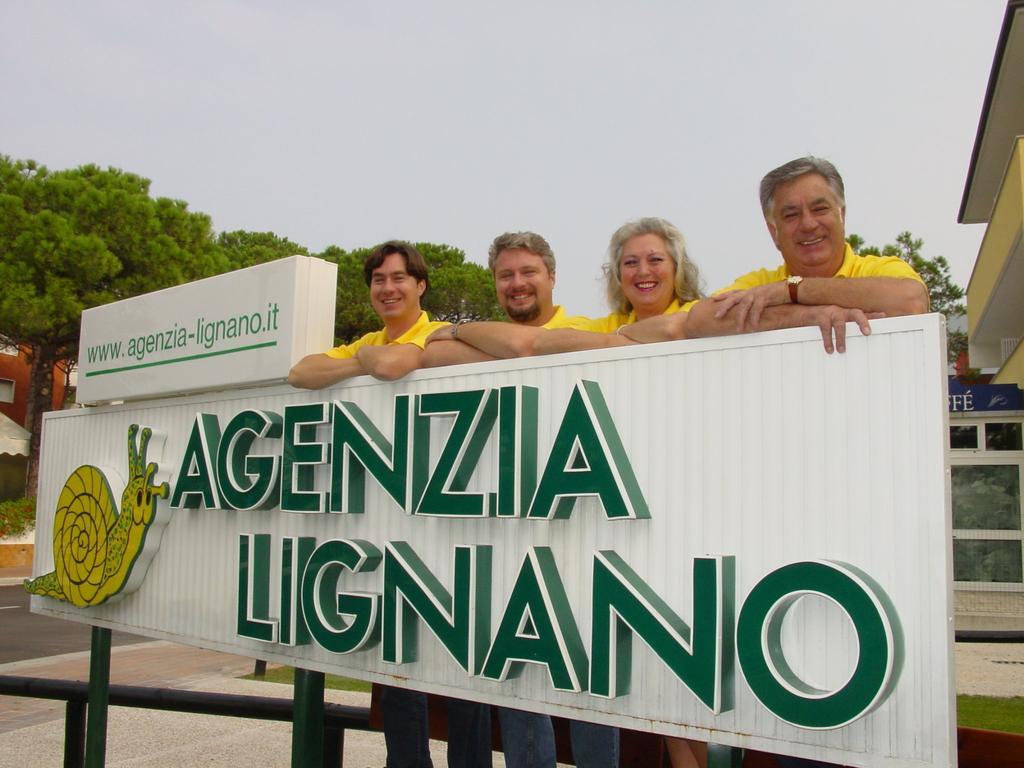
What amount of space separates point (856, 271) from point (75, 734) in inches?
177

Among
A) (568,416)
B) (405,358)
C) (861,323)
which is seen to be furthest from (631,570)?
(405,358)

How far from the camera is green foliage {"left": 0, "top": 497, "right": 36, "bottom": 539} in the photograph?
22219 mm

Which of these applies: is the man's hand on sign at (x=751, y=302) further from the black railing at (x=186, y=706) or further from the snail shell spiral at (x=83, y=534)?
the snail shell spiral at (x=83, y=534)

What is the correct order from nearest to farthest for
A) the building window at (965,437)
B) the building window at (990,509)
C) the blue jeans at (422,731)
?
the blue jeans at (422,731)
the building window at (990,509)
the building window at (965,437)

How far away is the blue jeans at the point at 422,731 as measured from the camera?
3.38 meters

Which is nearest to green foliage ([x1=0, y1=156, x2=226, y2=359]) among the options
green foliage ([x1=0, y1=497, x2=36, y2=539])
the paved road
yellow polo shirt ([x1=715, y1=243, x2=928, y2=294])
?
green foliage ([x1=0, y1=497, x2=36, y2=539])

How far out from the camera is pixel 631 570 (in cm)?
250

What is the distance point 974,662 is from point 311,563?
8.68 meters

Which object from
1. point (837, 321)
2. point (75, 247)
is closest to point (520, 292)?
point (837, 321)

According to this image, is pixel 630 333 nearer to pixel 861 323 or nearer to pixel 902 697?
pixel 861 323

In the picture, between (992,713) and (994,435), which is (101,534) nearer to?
(992,713)

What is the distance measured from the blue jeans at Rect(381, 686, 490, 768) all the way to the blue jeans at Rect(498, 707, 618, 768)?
0.41m

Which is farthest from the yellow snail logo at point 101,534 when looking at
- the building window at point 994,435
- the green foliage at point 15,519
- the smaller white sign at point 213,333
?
the green foliage at point 15,519

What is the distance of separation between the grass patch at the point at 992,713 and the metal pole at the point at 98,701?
5057mm
